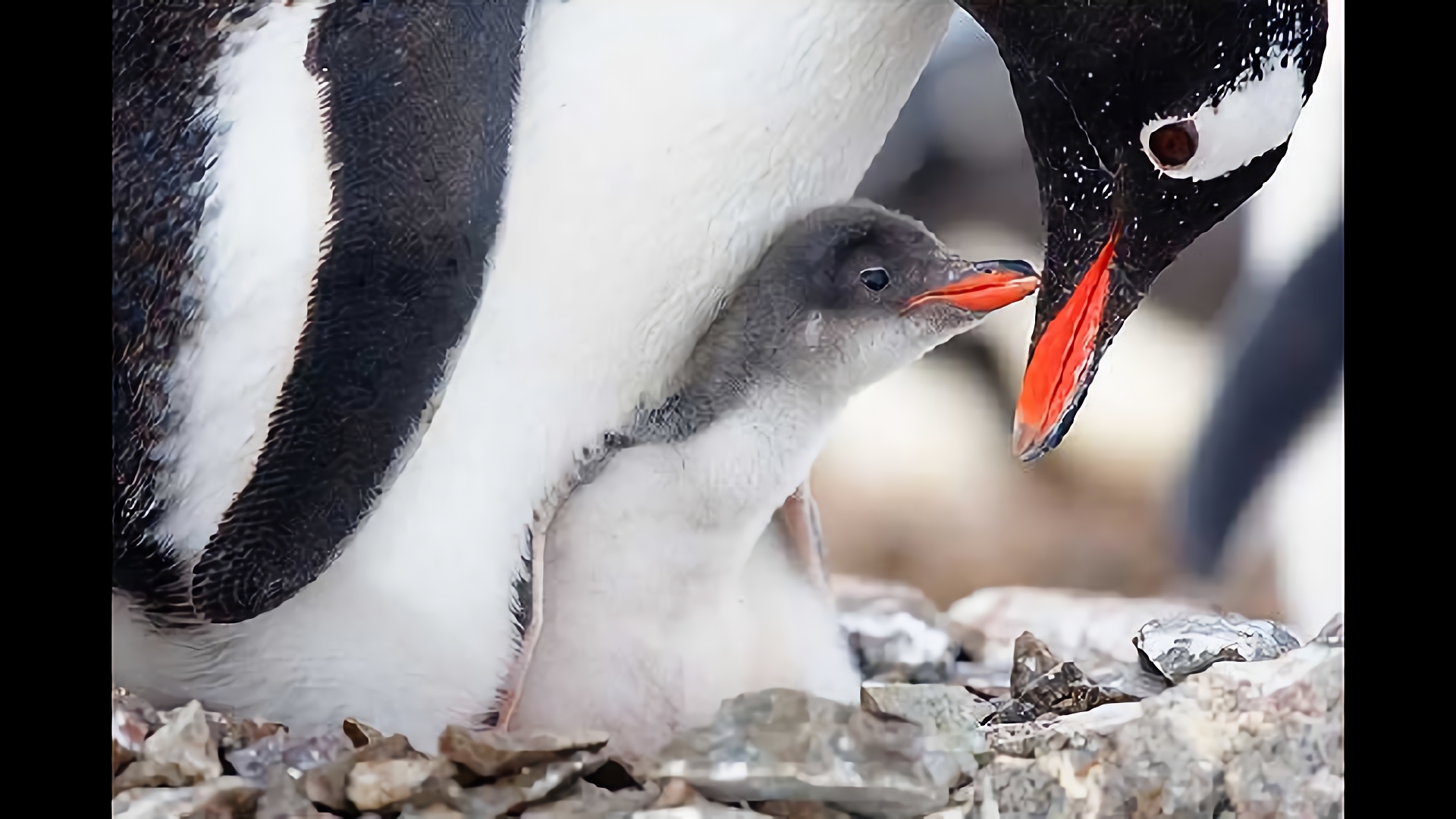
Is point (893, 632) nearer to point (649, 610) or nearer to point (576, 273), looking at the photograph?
point (649, 610)

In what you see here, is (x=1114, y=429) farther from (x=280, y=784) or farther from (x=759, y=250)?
(x=280, y=784)

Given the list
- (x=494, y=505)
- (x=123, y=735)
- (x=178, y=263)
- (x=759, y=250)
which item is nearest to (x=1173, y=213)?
(x=759, y=250)

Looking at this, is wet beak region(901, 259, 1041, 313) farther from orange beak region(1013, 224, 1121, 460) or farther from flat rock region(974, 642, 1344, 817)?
flat rock region(974, 642, 1344, 817)

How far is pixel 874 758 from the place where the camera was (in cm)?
101

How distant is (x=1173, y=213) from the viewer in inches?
39.3

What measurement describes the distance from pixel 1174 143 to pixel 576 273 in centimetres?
47

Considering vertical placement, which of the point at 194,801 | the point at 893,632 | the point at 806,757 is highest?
the point at 893,632

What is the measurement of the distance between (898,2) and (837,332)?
266 millimetres

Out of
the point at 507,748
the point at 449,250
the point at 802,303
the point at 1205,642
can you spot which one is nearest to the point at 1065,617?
A: the point at 1205,642

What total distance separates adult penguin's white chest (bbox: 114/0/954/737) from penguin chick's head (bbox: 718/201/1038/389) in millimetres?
23

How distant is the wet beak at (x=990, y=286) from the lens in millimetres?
1031

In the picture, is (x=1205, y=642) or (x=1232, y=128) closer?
(x=1232, y=128)

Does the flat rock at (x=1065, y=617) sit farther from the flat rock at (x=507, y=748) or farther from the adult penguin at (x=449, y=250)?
the flat rock at (x=507, y=748)

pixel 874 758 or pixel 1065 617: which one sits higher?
pixel 1065 617
